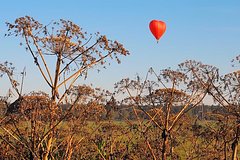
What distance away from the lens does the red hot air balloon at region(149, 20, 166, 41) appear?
65.8 ft

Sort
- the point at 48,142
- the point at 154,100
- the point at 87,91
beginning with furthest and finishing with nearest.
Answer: the point at 154,100, the point at 87,91, the point at 48,142

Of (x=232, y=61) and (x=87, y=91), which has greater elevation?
(x=232, y=61)

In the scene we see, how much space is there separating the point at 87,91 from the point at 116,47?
1775 mm

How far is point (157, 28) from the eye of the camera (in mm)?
20078

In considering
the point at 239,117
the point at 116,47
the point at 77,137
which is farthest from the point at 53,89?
the point at 239,117

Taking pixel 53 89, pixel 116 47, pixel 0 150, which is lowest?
pixel 0 150

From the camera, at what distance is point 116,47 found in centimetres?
1063

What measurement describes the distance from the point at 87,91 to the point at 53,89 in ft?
4.87

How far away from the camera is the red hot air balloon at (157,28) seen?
20.1 m

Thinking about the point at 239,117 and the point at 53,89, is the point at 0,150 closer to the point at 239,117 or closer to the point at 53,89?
the point at 53,89

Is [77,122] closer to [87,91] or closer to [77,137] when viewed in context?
[87,91]

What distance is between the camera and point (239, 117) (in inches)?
482

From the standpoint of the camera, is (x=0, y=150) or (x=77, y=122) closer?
(x=77, y=122)

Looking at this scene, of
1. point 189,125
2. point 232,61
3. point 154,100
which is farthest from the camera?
point 189,125
